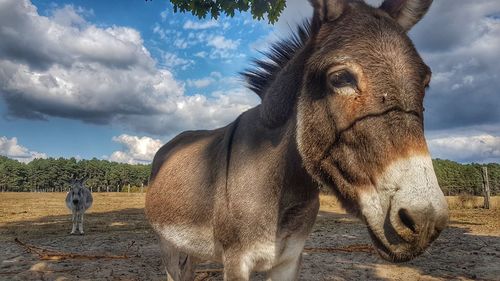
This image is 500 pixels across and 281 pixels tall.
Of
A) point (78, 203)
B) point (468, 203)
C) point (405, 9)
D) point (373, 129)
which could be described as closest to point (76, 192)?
point (78, 203)

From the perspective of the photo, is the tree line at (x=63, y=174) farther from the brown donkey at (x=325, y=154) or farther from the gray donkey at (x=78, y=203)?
the brown donkey at (x=325, y=154)

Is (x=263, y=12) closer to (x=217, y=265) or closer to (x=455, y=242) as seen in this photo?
(x=217, y=265)

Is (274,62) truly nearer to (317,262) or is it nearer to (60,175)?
(317,262)

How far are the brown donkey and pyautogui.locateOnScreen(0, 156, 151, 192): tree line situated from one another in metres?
138

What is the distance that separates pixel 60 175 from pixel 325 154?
513 feet

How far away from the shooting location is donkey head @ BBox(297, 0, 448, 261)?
1714 mm

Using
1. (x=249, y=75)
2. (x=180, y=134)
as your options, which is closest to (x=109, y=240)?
(x=180, y=134)

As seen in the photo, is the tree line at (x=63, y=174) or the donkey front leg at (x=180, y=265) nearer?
the donkey front leg at (x=180, y=265)

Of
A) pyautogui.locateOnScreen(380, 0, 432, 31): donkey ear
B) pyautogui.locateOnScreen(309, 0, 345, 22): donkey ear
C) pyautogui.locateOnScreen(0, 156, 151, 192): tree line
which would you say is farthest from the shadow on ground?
pyautogui.locateOnScreen(0, 156, 151, 192): tree line

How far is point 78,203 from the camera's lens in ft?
53.5

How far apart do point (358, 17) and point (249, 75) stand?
1.60 meters

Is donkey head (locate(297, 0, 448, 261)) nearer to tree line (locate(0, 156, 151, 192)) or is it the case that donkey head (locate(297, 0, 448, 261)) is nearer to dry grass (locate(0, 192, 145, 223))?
dry grass (locate(0, 192, 145, 223))

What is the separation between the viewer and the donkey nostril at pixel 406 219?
168 cm

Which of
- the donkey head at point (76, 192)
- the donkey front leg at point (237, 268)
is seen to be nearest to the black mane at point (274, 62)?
the donkey front leg at point (237, 268)
